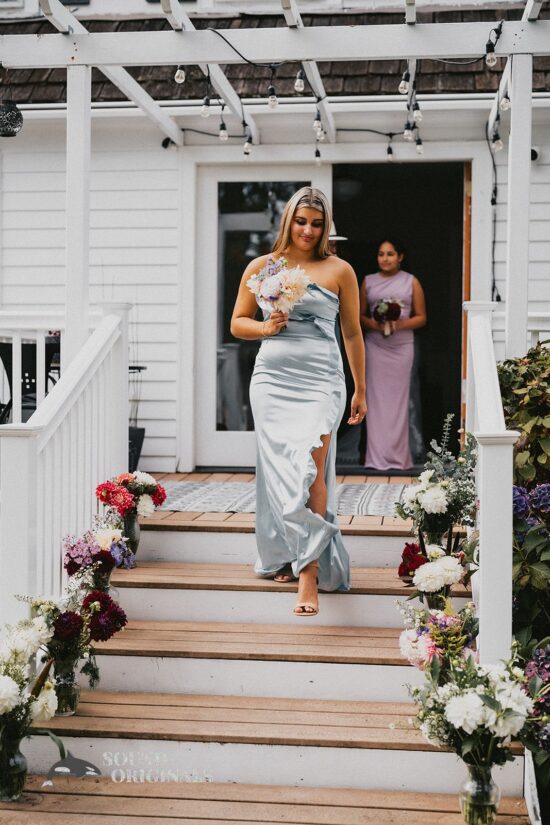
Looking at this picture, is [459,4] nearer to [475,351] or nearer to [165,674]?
[475,351]

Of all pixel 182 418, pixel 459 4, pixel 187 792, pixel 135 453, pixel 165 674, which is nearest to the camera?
pixel 187 792

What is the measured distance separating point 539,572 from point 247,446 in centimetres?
390

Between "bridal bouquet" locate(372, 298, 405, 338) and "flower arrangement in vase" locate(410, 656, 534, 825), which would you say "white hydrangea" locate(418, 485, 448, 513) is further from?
"bridal bouquet" locate(372, 298, 405, 338)

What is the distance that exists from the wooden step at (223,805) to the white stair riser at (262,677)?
0.50 metres

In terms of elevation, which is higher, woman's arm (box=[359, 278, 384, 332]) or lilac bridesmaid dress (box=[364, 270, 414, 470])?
woman's arm (box=[359, 278, 384, 332])

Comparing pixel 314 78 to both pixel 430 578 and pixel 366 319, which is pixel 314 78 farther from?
pixel 430 578

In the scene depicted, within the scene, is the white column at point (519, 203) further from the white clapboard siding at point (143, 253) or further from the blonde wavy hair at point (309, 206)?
the white clapboard siding at point (143, 253)

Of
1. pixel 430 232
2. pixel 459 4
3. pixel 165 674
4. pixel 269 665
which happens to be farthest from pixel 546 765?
pixel 430 232

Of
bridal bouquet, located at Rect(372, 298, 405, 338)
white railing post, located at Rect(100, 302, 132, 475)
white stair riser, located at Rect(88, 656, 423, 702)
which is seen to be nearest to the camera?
white stair riser, located at Rect(88, 656, 423, 702)

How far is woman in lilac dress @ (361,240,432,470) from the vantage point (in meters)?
7.86

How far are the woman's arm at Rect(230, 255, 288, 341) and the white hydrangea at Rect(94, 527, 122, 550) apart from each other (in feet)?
3.53

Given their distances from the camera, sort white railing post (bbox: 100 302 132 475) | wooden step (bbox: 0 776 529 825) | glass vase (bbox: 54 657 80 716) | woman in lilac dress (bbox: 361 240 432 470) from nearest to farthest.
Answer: wooden step (bbox: 0 776 529 825), glass vase (bbox: 54 657 80 716), white railing post (bbox: 100 302 132 475), woman in lilac dress (bbox: 361 240 432 470)

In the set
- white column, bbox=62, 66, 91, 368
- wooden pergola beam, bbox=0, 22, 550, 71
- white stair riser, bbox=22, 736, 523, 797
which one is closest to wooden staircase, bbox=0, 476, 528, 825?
white stair riser, bbox=22, 736, 523, 797

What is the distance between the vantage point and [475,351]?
4672 millimetres
